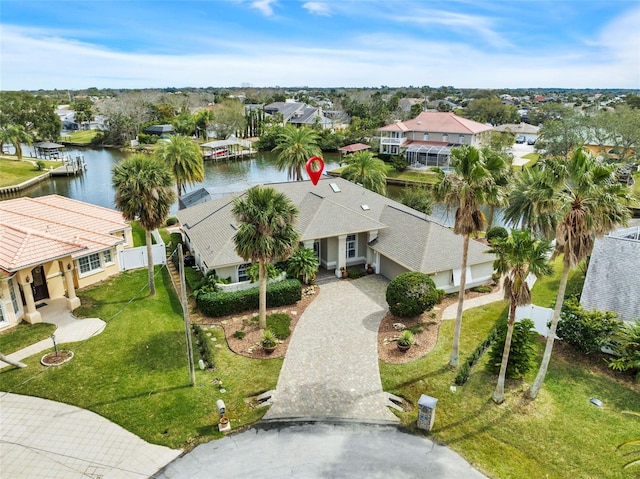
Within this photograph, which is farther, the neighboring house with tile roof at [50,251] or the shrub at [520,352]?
the neighboring house with tile roof at [50,251]

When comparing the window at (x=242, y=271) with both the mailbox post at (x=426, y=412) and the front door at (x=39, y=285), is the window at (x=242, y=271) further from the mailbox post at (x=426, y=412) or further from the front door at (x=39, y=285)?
the mailbox post at (x=426, y=412)

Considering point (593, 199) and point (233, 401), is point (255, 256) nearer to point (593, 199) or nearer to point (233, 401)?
point (233, 401)

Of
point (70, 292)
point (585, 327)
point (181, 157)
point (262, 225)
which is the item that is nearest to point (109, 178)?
point (181, 157)

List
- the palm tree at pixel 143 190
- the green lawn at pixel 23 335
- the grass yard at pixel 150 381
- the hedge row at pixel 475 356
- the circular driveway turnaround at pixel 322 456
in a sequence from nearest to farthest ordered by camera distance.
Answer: the circular driveway turnaround at pixel 322 456
the grass yard at pixel 150 381
the hedge row at pixel 475 356
the green lawn at pixel 23 335
the palm tree at pixel 143 190

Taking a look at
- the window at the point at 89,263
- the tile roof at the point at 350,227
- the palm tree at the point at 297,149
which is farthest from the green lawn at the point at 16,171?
the window at the point at 89,263

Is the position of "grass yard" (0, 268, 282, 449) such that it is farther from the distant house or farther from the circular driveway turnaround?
the distant house

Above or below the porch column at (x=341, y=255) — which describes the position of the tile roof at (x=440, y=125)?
above

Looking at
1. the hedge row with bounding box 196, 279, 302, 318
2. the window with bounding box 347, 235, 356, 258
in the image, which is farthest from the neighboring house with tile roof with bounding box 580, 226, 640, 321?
the hedge row with bounding box 196, 279, 302, 318

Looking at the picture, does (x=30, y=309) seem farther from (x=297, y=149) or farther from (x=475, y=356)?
(x=297, y=149)
